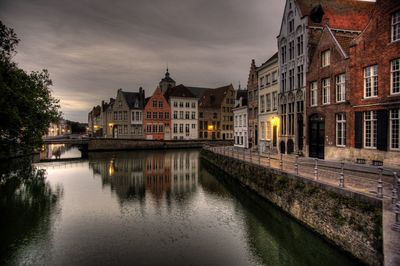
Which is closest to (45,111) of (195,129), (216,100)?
(195,129)

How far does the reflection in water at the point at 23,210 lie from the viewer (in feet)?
41.9

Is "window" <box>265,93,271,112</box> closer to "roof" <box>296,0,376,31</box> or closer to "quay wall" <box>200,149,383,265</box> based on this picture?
"roof" <box>296,0,376,31</box>

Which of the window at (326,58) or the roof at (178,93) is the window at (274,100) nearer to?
the window at (326,58)

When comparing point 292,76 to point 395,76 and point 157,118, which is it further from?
point 157,118

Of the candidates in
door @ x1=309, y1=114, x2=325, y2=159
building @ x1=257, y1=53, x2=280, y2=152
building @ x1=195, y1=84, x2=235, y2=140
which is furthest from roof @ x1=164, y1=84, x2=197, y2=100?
door @ x1=309, y1=114, x2=325, y2=159

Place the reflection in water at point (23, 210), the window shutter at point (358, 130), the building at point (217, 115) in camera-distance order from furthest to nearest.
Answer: the building at point (217, 115)
the window shutter at point (358, 130)
the reflection in water at point (23, 210)

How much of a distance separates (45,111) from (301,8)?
26.3m

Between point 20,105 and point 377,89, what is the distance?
25.9m

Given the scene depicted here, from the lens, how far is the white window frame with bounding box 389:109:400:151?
1630 cm

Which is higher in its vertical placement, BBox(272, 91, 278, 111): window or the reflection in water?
BBox(272, 91, 278, 111): window

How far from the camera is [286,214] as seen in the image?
15.5m

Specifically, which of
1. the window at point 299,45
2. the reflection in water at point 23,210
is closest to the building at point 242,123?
the window at point 299,45

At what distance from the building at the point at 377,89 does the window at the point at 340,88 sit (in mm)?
1250

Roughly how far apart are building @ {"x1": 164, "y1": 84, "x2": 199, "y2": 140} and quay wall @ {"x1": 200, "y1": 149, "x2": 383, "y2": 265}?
189 ft
